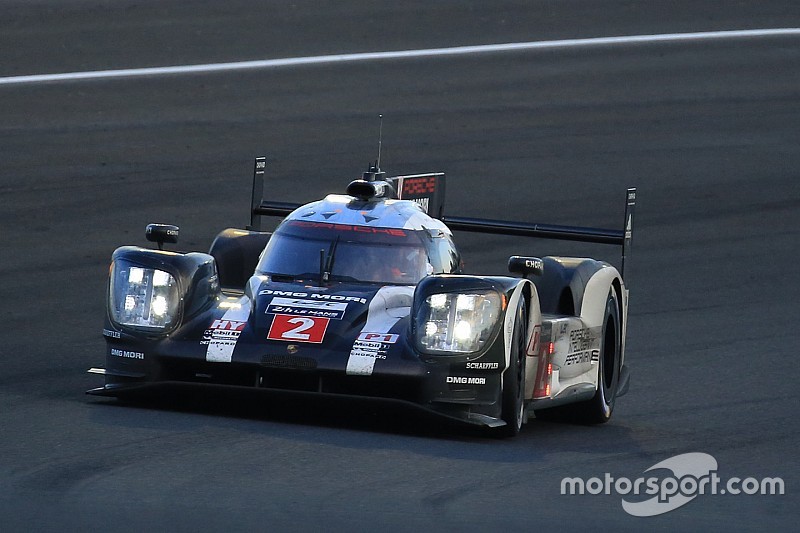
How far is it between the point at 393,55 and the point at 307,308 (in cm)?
1516

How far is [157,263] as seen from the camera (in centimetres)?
920

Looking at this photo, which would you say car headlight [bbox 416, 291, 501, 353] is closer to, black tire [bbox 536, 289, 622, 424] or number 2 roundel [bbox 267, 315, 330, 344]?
number 2 roundel [bbox 267, 315, 330, 344]

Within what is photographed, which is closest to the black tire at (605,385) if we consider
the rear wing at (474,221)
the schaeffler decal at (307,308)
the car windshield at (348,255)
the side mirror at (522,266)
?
the rear wing at (474,221)

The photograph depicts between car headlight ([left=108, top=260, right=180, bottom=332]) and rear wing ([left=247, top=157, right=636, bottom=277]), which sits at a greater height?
rear wing ([left=247, top=157, right=636, bottom=277])

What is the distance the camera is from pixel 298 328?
28.6ft

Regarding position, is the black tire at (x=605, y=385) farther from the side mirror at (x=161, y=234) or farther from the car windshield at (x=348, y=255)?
the side mirror at (x=161, y=234)

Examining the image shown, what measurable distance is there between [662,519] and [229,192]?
36.4ft

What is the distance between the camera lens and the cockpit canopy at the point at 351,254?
31.5 feet

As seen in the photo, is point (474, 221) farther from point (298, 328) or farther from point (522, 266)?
point (298, 328)

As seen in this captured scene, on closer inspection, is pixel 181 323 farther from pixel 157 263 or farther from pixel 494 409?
pixel 494 409

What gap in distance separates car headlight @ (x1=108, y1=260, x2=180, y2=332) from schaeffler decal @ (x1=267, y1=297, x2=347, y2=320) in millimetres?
537

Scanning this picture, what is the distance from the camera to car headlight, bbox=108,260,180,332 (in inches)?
355

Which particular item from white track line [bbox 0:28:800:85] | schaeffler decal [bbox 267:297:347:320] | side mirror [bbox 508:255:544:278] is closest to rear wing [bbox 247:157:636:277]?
side mirror [bbox 508:255:544:278]

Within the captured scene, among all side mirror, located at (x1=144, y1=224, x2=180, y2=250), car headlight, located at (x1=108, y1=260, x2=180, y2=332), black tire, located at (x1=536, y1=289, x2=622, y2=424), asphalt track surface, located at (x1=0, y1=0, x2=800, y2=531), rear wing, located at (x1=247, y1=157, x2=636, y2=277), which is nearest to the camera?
asphalt track surface, located at (x1=0, y1=0, x2=800, y2=531)
